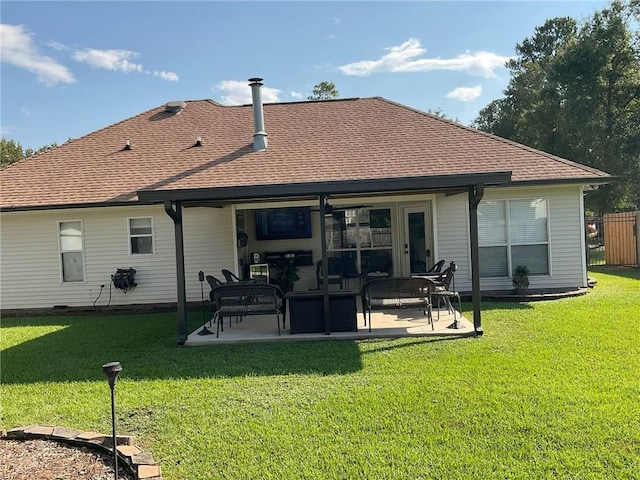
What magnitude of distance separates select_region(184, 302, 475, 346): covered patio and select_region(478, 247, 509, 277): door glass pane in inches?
91.5

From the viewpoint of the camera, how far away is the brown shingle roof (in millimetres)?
10242

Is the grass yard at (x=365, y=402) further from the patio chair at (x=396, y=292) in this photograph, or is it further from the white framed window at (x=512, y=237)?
the white framed window at (x=512, y=237)

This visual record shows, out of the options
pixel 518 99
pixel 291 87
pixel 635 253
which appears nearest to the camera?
pixel 635 253

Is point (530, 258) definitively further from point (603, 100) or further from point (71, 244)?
point (603, 100)

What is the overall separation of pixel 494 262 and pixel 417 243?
1.99 meters

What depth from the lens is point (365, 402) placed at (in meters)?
4.65

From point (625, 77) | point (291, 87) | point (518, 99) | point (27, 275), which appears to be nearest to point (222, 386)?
point (27, 275)

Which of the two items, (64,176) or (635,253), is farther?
(635,253)

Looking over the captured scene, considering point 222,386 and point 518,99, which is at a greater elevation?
→ point 518,99

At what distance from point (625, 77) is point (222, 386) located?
23.0 meters

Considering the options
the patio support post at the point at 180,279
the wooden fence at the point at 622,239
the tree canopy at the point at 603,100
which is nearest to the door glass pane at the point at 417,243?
the patio support post at the point at 180,279

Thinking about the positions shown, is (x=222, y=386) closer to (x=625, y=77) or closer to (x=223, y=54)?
(x=223, y=54)

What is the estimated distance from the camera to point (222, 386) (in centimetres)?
536

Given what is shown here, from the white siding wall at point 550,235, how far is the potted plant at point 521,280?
1.13 feet
